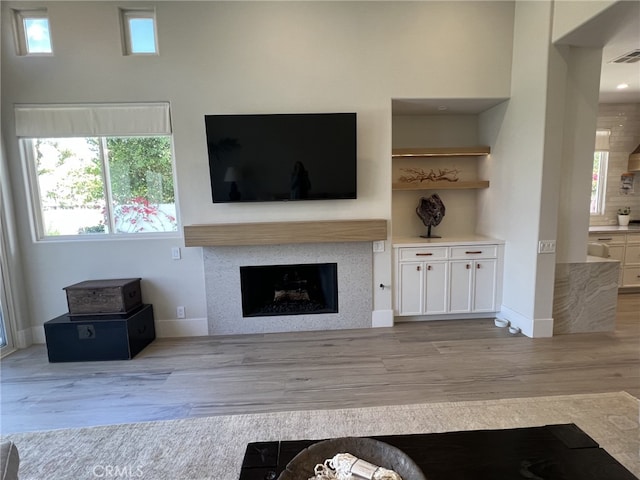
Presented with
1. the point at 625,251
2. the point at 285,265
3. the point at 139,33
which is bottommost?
the point at 625,251

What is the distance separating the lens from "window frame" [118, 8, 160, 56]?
3.18 m

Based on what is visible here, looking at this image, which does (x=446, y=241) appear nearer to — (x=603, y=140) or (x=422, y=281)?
(x=422, y=281)

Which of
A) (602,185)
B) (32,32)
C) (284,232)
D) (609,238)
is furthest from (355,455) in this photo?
(602,185)

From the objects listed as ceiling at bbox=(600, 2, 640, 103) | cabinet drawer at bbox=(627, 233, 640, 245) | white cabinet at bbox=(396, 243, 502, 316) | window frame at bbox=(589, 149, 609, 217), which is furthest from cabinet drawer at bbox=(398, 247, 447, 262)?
window frame at bbox=(589, 149, 609, 217)

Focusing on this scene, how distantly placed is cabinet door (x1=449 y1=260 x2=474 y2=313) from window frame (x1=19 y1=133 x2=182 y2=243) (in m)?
3.19

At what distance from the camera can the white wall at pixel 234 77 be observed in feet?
10.3

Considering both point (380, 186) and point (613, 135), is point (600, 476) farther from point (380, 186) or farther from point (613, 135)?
point (613, 135)

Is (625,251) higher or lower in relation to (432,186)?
lower

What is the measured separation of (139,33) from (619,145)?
7.00 m

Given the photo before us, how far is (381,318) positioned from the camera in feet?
11.8

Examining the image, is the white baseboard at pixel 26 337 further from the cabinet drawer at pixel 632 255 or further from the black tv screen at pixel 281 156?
the cabinet drawer at pixel 632 255

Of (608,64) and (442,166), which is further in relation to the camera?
(442,166)

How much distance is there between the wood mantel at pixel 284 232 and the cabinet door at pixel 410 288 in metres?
0.52

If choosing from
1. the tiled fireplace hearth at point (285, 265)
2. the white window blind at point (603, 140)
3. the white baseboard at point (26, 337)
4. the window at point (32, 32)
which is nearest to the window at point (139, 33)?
the window at point (32, 32)
